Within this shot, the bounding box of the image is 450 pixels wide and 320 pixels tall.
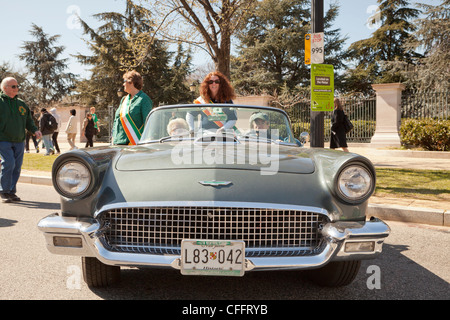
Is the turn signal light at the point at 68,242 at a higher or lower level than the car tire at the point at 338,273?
higher

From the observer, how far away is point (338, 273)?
2742mm

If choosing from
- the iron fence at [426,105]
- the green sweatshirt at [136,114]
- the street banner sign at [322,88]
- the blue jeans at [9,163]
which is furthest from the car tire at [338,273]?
the iron fence at [426,105]

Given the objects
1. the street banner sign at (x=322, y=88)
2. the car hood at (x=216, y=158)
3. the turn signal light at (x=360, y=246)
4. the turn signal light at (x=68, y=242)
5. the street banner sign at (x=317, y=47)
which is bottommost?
the turn signal light at (x=360, y=246)

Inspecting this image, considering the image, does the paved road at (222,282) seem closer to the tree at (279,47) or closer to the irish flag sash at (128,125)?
the irish flag sash at (128,125)

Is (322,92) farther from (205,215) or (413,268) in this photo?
(205,215)

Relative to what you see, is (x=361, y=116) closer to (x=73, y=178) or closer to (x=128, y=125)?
(x=128, y=125)

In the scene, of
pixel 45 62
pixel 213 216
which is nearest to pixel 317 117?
pixel 213 216

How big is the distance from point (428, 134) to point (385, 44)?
69.4 ft

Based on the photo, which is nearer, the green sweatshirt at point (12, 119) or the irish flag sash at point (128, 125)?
the irish flag sash at point (128, 125)

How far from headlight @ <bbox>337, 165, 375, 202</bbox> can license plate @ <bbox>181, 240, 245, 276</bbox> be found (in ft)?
2.46

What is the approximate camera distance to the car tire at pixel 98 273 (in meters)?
2.68

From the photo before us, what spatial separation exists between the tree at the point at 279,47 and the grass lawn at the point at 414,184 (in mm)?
20935

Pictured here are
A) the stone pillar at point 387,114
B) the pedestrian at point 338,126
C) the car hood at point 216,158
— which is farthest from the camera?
the stone pillar at point 387,114
